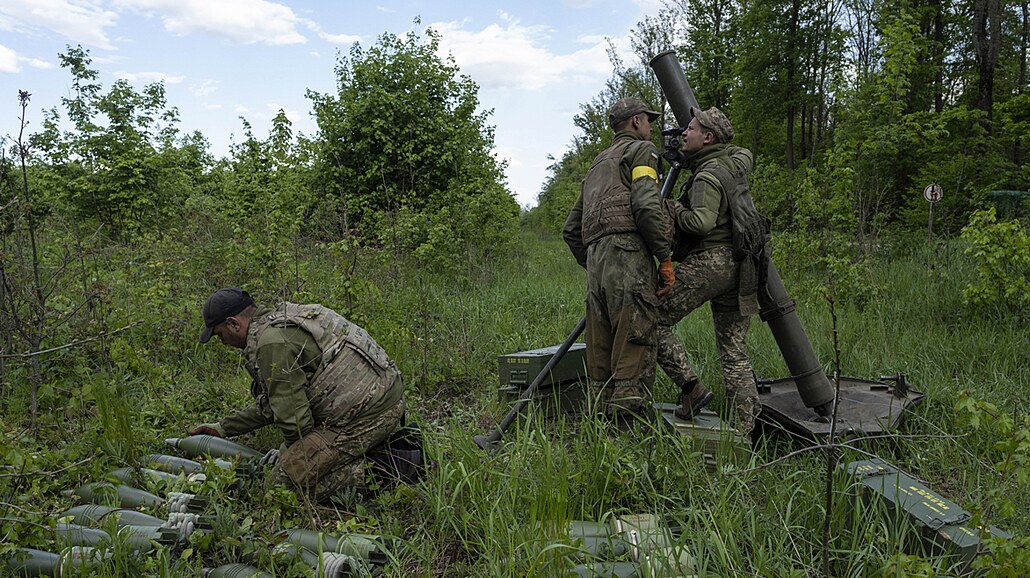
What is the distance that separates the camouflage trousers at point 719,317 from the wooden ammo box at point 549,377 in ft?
2.03

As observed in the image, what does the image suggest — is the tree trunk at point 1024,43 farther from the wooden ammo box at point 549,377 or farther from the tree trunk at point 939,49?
the wooden ammo box at point 549,377

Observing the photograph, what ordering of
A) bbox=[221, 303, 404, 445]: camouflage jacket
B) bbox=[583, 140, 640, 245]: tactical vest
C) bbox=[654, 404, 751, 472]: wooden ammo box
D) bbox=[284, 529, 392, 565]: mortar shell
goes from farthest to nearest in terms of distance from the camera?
1. bbox=[583, 140, 640, 245]: tactical vest
2. bbox=[221, 303, 404, 445]: camouflage jacket
3. bbox=[654, 404, 751, 472]: wooden ammo box
4. bbox=[284, 529, 392, 565]: mortar shell

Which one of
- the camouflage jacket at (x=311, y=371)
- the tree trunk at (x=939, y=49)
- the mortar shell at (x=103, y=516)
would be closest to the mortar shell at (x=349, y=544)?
the camouflage jacket at (x=311, y=371)

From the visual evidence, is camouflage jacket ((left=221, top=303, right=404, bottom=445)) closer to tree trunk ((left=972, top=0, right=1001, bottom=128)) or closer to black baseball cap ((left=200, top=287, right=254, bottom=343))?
black baseball cap ((left=200, top=287, right=254, bottom=343))

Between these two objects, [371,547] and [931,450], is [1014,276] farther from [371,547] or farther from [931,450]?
[371,547]

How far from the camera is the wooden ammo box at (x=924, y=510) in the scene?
7.73 feet

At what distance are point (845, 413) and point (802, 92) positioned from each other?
1285 centimetres

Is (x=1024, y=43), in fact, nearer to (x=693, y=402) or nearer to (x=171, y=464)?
(x=693, y=402)

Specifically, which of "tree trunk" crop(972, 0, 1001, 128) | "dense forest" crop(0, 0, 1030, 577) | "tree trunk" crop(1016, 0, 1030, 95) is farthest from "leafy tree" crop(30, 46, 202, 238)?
"tree trunk" crop(1016, 0, 1030, 95)

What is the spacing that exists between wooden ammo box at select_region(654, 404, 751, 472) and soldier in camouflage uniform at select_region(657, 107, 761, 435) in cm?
13

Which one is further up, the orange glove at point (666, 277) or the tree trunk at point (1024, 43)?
the tree trunk at point (1024, 43)

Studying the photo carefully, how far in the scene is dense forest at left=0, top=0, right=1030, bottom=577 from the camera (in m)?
2.75

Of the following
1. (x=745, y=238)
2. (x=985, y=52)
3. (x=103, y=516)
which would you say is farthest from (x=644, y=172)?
(x=985, y=52)

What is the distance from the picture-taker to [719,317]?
424cm
